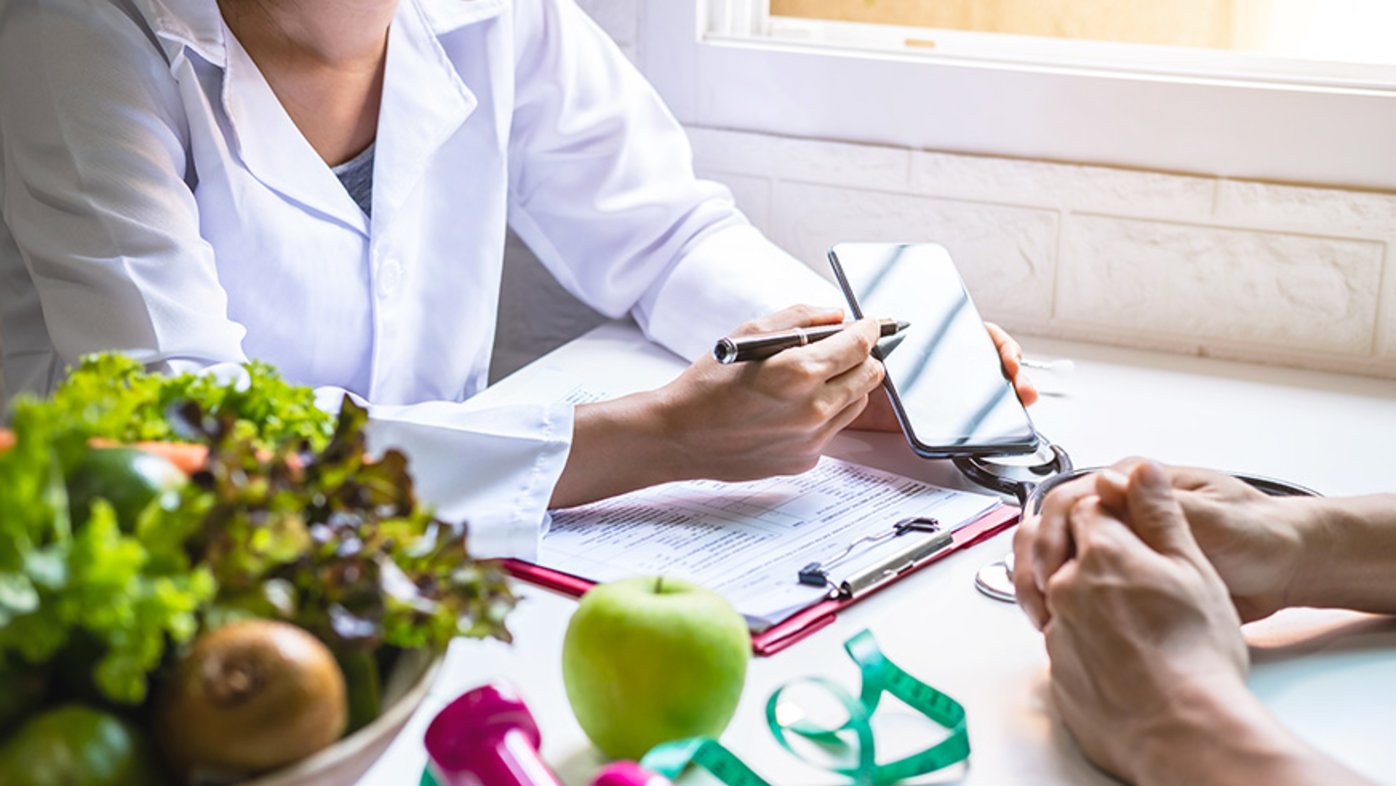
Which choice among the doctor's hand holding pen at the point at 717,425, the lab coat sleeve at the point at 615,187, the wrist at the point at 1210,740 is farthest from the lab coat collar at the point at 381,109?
the wrist at the point at 1210,740

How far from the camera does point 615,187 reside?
1.61 metres

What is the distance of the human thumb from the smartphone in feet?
1.16

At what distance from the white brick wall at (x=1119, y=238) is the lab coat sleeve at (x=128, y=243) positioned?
71cm

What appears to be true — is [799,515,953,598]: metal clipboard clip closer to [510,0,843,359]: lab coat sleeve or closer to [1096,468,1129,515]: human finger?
[1096,468,1129,515]: human finger

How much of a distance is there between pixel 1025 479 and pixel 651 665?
53cm

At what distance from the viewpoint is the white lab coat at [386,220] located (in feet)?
3.71

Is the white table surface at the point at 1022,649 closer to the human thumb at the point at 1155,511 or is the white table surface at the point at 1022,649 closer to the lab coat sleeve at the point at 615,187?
the human thumb at the point at 1155,511

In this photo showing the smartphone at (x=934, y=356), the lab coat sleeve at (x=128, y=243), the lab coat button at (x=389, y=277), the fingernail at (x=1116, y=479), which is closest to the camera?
the fingernail at (x=1116, y=479)

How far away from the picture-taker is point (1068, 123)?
1.61 m

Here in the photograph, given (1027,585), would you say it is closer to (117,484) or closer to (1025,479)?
(1025,479)

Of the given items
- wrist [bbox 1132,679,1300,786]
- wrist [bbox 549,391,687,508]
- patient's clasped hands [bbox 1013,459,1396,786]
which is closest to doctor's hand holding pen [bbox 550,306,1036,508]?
wrist [bbox 549,391,687,508]

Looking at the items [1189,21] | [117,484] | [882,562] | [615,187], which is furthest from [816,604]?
[1189,21]

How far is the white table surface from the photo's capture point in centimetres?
82

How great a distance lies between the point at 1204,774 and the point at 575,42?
3.63 feet
